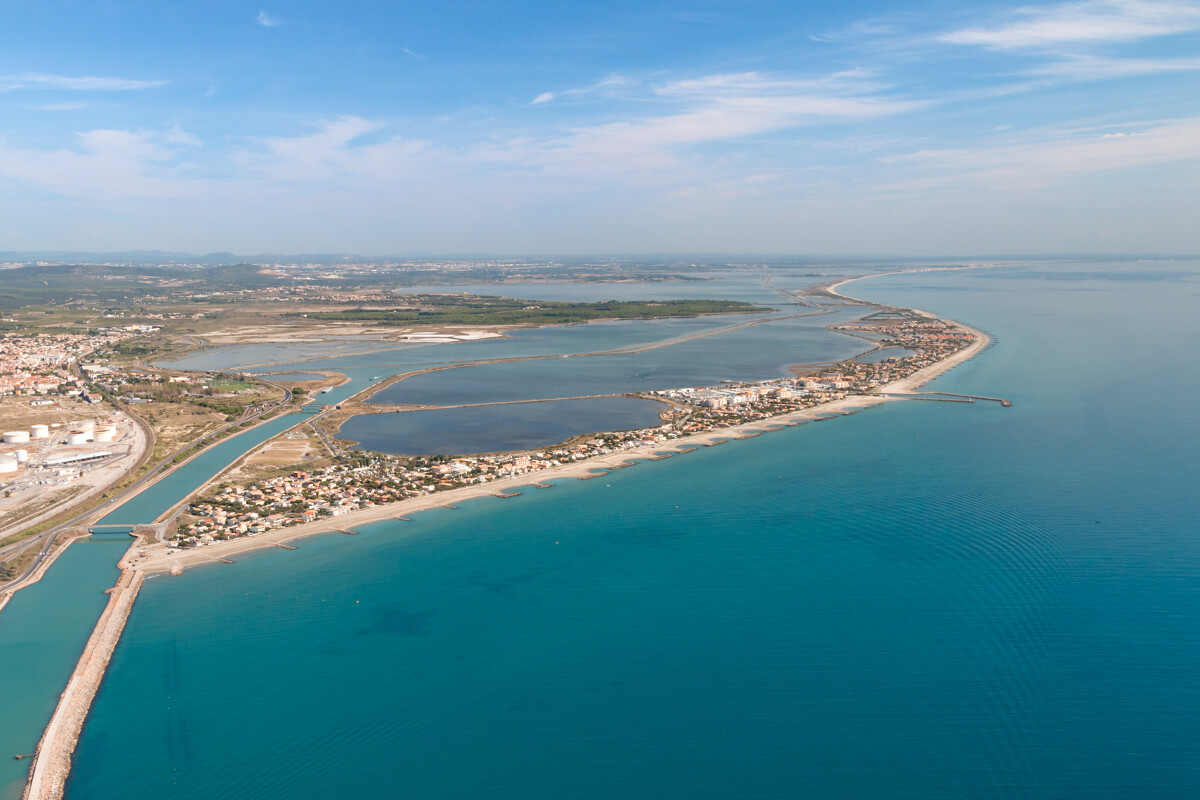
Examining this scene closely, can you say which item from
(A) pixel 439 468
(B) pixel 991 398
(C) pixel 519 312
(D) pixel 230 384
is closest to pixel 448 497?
(A) pixel 439 468

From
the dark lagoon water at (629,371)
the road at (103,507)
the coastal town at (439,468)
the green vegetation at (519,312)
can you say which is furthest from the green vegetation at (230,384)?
the green vegetation at (519,312)

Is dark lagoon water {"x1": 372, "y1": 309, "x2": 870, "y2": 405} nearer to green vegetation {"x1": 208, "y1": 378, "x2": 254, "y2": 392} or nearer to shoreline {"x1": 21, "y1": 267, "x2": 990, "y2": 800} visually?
green vegetation {"x1": 208, "y1": 378, "x2": 254, "y2": 392}

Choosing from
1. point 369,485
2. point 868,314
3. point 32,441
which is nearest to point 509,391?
point 369,485

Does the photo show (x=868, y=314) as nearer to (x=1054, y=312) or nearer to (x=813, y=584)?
(x=1054, y=312)

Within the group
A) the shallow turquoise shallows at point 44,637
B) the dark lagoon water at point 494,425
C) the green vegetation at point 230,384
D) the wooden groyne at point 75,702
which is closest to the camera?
the wooden groyne at point 75,702

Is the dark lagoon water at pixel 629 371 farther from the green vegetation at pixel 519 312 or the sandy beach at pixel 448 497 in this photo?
the green vegetation at pixel 519 312
